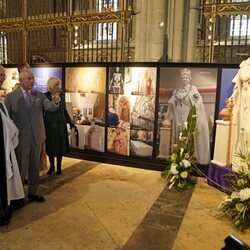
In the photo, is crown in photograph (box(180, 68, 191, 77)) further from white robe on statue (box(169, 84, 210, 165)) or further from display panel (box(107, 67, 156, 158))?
display panel (box(107, 67, 156, 158))

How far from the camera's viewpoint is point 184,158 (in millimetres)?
4539

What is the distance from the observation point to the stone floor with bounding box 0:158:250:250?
2889mm

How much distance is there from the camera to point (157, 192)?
427cm

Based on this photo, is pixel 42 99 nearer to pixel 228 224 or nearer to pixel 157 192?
pixel 157 192

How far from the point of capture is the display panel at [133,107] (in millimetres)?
5258

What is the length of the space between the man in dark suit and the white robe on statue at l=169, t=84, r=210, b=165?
218 centimetres

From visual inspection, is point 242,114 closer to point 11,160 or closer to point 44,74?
point 11,160

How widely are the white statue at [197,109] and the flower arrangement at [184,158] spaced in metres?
0.29

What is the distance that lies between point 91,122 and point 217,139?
2273mm

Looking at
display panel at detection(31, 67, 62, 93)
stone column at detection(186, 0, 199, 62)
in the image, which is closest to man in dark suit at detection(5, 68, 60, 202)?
display panel at detection(31, 67, 62, 93)

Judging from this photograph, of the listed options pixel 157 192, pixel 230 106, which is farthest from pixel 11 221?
pixel 230 106

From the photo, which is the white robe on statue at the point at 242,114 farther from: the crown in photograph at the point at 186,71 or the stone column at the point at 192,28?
the stone column at the point at 192,28

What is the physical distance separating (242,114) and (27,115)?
2.62m

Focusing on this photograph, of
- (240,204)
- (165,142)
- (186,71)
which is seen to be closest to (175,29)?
(186,71)
